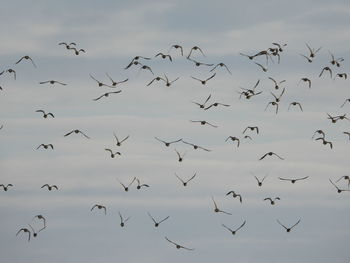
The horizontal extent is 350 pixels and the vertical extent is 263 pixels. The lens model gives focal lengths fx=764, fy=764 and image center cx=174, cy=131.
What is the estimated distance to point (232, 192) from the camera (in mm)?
93562

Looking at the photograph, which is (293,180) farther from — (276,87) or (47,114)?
(47,114)

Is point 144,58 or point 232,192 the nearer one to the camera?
point 144,58

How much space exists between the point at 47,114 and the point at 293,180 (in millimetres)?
29109

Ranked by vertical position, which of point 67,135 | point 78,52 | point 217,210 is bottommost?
point 217,210

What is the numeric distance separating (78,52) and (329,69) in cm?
2871

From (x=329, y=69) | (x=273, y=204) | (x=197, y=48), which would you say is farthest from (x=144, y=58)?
(x=273, y=204)

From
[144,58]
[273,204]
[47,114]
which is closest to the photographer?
[144,58]

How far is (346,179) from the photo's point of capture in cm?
9038

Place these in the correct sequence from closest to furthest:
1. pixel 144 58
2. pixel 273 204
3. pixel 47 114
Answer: pixel 144 58
pixel 47 114
pixel 273 204

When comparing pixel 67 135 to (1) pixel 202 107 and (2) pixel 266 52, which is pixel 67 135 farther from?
(2) pixel 266 52

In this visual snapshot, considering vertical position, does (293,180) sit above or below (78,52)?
below

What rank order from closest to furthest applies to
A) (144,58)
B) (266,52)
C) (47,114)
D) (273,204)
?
(144,58), (266,52), (47,114), (273,204)

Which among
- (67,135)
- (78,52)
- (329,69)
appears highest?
(78,52)

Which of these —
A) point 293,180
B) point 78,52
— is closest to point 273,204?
point 293,180
